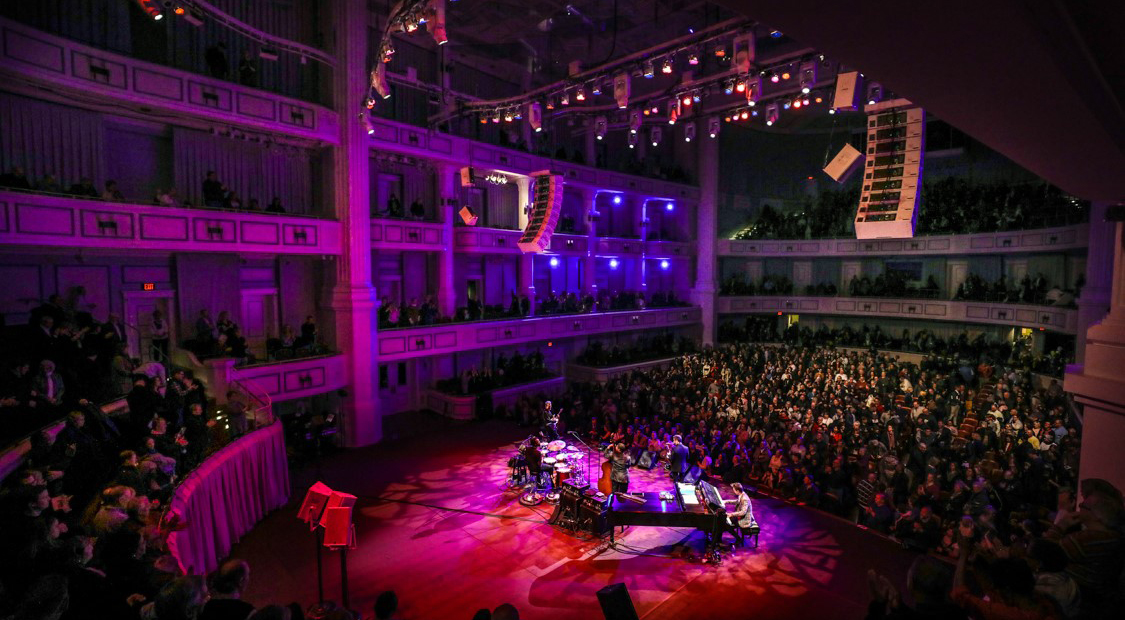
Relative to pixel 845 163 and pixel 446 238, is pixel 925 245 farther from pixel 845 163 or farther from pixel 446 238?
pixel 446 238

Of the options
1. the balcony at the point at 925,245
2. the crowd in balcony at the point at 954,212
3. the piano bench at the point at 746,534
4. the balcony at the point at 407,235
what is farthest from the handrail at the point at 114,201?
the crowd in balcony at the point at 954,212

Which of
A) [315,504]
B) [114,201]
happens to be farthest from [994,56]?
[114,201]

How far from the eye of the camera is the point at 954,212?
20.4 metres

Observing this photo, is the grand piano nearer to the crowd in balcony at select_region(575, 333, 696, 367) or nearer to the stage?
the stage

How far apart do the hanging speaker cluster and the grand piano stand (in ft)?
17.2

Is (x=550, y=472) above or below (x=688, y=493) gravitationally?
below

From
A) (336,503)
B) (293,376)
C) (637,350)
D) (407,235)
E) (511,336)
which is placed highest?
(407,235)

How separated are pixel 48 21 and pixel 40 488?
364 inches

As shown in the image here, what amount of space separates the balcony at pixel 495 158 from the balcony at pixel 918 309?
20.3 ft

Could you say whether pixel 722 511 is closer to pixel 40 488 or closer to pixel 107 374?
pixel 40 488

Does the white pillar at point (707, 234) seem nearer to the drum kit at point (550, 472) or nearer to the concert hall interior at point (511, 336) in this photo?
the concert hall interior at point (511, 336)

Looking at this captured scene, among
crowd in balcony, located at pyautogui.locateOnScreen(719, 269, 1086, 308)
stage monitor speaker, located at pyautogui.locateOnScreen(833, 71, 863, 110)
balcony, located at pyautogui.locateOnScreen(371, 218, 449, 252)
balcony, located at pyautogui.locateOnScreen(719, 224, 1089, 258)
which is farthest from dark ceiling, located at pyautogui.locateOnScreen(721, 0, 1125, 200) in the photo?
crowd in balcony, located at pyautogui.locateOnScreen(719, 269, 1086, 308)

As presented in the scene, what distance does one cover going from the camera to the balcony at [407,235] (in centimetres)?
1434

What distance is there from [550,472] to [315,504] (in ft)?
16.9
